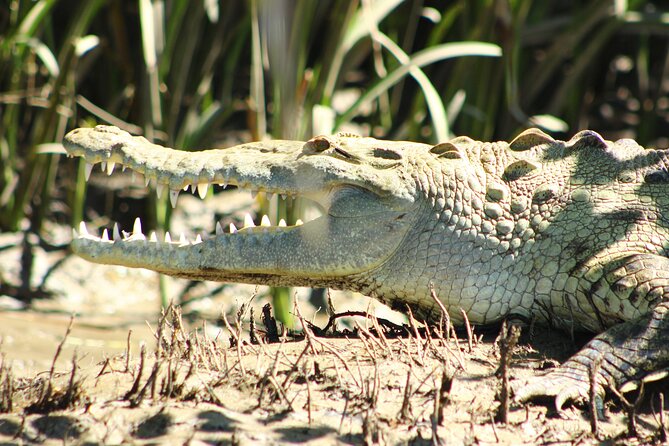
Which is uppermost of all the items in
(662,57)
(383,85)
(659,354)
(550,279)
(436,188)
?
(662,57)

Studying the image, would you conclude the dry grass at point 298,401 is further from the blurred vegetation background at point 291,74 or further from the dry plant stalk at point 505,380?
the blurred vegetation background at point 291,74

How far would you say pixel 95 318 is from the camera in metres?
6.48

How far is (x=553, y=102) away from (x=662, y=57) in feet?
6.18

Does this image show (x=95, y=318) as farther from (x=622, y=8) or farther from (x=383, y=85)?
(x=622, y=8)

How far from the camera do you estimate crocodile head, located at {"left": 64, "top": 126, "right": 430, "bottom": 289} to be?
373 cm

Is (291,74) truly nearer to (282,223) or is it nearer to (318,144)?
(318,144)

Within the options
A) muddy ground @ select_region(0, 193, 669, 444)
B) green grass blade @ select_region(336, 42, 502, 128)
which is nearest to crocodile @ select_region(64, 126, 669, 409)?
muddy ground @ select_region(0, 193, 669, 444)

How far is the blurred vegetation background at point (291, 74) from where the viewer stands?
6.07 meters

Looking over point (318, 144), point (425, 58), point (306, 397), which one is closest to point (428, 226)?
point (318, 144)

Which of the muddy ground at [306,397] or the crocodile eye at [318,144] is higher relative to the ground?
the crocodile eye at [318,144]

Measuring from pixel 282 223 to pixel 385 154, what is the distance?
0.60 m

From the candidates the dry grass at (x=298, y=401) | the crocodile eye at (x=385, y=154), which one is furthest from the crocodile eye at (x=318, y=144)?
the dry grass at (x=298, y=401)

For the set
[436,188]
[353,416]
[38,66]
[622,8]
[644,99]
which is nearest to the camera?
Result: [353,416]

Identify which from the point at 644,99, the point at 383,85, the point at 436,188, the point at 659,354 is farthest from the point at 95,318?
the point at 644,99
